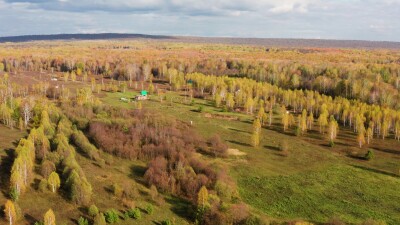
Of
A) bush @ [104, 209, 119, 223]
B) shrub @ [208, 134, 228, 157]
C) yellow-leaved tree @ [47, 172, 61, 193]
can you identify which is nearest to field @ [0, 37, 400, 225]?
shrub @ [208, 134, 228, 157]

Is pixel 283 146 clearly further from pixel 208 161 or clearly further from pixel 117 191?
pixel 117 191

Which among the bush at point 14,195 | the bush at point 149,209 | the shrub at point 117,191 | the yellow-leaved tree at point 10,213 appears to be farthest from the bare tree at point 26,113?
the bush at point 149,209

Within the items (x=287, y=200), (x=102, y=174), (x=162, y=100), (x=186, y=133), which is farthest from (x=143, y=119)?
(x=287, y=200)

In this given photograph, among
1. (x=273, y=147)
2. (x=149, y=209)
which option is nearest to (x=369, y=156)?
(x=273, y=147)

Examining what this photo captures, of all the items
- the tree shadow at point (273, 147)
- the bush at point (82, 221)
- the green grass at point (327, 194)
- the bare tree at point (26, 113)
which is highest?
the bare tree at point (26, 113)

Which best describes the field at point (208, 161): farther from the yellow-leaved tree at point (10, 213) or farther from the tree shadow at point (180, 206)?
the yellow-leaved tree at point (10, 213)

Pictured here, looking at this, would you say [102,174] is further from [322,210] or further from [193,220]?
[322,210]

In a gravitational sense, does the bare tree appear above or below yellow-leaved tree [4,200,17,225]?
above

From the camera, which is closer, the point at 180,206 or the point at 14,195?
the point at 14,195

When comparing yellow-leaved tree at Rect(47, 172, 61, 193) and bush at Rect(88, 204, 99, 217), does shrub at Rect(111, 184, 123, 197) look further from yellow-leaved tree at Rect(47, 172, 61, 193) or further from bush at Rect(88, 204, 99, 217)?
yellow-leaved tree at Rect(47, 172, 61, 193)
